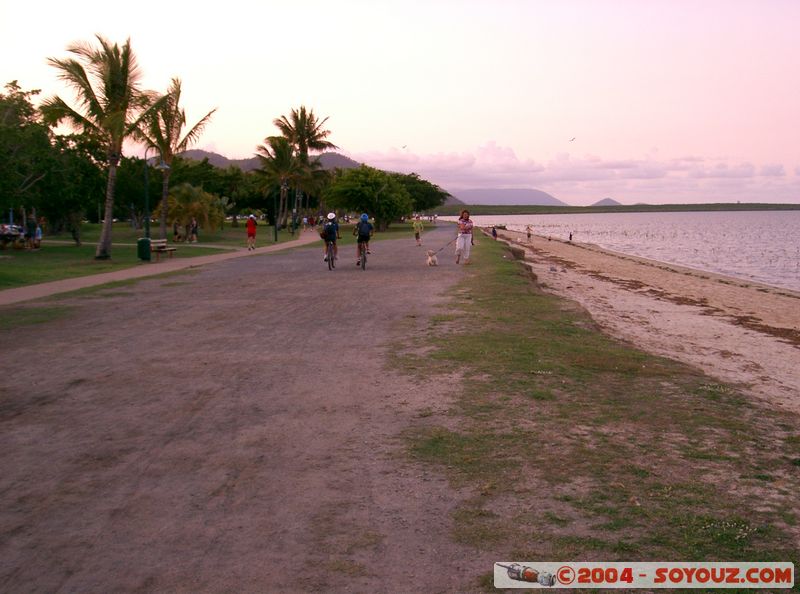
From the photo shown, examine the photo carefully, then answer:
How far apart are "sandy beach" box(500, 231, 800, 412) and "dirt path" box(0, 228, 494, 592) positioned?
176 inches

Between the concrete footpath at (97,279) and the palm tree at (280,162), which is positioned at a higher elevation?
the palm tree at (280,162)

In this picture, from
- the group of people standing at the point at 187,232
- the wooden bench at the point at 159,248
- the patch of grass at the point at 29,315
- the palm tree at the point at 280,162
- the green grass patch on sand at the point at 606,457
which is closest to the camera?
the green grass patch on sand at the point at 606,457

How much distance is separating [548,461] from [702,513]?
1236mm

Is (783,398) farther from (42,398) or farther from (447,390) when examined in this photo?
(42,398)

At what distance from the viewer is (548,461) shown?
5.65 m

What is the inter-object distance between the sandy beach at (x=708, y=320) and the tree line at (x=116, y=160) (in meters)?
17.9

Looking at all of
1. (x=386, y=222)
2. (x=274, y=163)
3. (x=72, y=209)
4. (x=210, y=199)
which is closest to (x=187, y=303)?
(x=72, y=209)

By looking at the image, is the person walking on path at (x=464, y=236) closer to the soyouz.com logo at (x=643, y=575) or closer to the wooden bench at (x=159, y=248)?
the wooden bench at (x=159, y=248)

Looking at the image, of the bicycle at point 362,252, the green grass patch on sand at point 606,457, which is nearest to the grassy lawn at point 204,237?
the bicycle at point 362,252

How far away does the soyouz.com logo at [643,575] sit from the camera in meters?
3.84

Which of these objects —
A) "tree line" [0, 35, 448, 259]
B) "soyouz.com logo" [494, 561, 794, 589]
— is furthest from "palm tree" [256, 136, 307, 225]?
"soyouz.com logo" [494, 561, 794, 589]

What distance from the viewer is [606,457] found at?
574cm

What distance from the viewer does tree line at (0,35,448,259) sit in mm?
29328

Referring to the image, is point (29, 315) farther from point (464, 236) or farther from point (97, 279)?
point (464, 236)
